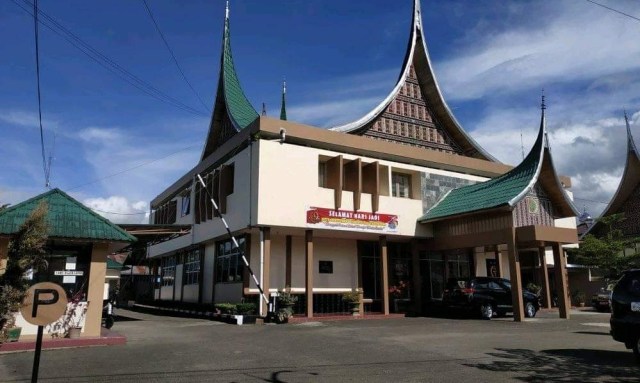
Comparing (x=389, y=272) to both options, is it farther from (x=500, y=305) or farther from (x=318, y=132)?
(x=318, y=132)

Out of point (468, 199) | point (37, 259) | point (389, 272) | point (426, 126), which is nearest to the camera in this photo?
point (37, 259)

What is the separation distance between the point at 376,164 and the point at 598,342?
11.9m

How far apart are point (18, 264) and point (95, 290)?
7075 mm

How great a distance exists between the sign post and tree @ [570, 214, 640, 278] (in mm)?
29464

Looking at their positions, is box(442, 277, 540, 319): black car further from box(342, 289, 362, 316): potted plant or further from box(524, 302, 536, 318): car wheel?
box(342, 289, 362, 316): potted plant

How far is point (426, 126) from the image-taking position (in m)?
27.3

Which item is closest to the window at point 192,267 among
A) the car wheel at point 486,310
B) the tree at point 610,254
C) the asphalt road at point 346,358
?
the asphalt road at point 346,358

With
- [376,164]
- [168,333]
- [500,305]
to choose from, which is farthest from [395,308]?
[168,333]

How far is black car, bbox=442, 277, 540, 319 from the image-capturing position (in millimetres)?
19469

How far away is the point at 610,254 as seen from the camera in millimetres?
28500

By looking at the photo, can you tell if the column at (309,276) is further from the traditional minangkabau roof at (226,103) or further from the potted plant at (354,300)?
the traditional minangkabau roof at (226,103)

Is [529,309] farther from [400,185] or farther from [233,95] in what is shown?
[233,95]

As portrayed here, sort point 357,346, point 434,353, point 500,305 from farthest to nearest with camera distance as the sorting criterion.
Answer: point 500,305 → point 357,346 → point 434,353

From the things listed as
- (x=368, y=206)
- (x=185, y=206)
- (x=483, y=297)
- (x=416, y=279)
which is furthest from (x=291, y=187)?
(x=185, y=206)
